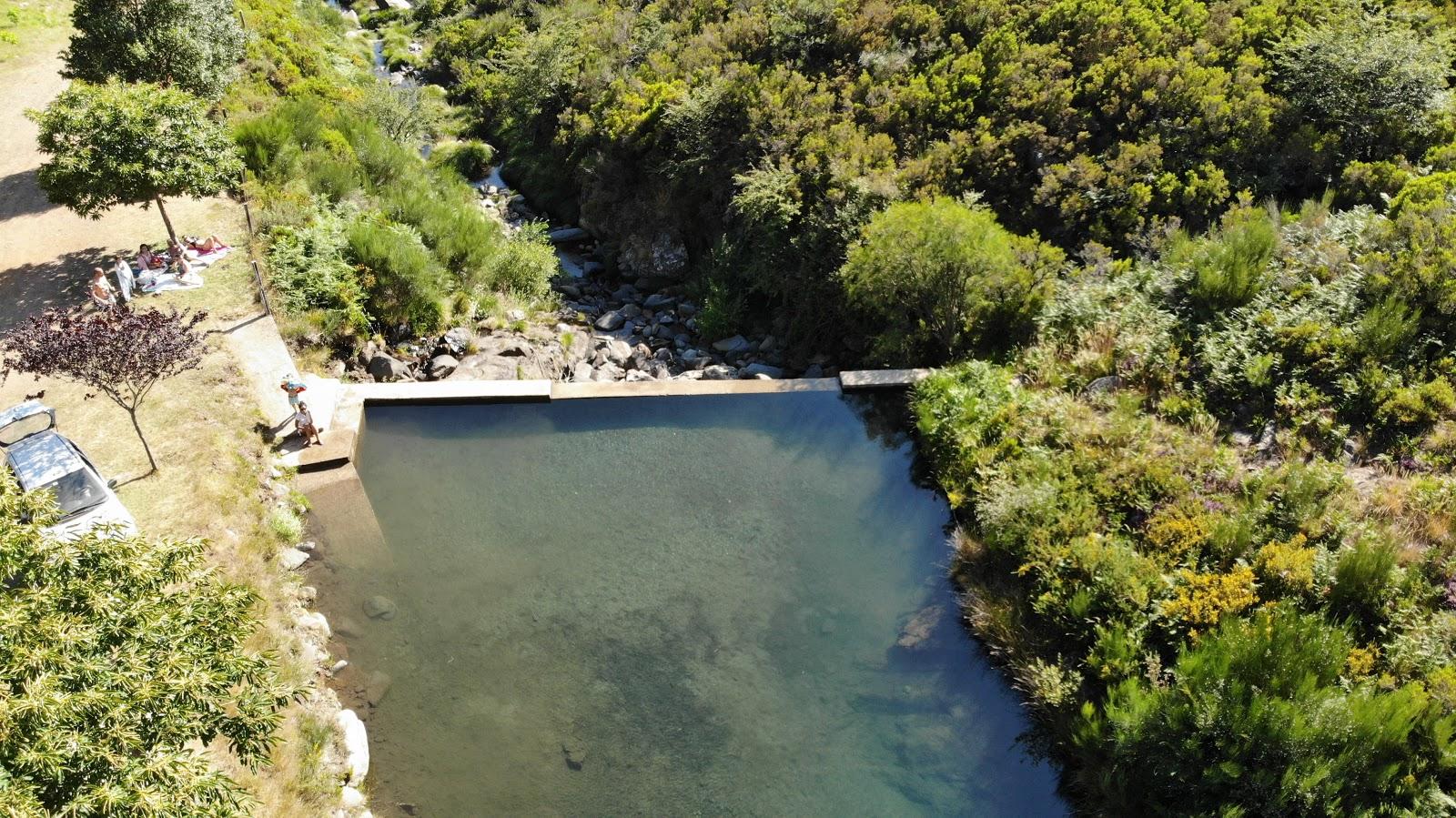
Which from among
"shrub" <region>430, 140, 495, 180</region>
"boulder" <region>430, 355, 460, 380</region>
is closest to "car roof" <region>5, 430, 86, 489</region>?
"boulder" <region>430, 355, 460, 380</region>

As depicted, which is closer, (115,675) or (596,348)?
(115,675)

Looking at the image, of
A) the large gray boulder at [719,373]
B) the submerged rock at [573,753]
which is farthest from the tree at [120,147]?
the submerged rock at [573,753]

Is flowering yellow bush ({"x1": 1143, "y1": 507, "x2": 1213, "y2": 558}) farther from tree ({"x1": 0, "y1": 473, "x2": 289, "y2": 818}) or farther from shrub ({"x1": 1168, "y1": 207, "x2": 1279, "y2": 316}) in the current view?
tree ({"x1": 0, "y1": 473, "x2": 289, "y2": 818})

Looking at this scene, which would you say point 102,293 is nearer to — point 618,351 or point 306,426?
point 306,426

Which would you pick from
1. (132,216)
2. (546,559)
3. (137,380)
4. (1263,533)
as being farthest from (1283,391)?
(132,216)

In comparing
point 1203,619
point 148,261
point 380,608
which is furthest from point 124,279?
point 1203,619

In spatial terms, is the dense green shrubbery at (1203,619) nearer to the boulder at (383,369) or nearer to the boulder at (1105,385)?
the boulder at (1105,385)

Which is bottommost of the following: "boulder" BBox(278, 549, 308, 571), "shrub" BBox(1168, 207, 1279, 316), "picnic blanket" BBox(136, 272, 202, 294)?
"boulder" BBox(278, 549, 308, 571)
